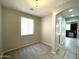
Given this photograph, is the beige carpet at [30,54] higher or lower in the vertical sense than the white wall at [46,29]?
lower

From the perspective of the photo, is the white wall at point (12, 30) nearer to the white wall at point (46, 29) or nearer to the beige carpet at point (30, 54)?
the beige carpet at point (30, 54)

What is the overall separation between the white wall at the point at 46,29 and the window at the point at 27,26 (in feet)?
3.34

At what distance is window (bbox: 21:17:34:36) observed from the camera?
416 centimetres

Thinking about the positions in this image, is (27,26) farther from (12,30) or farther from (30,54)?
(30,54)

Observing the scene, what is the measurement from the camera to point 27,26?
4.59 metres

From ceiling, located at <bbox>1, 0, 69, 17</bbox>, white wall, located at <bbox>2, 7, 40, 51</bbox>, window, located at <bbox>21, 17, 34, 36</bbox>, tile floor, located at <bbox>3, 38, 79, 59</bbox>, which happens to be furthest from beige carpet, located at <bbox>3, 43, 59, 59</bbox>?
ceiling, located at <bbox>1, 0, 69, 17</bbox>

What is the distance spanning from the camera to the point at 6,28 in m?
3.13

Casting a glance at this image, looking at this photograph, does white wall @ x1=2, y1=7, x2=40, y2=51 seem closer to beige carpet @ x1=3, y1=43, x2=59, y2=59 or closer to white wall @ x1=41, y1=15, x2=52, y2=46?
beige carpet @ x1=3, y1=43, x2=59, y2=59

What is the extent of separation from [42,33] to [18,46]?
7.99 ft

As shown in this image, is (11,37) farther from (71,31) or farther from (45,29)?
(71,31)

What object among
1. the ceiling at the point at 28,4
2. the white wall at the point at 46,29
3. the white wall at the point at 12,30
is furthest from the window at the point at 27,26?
the ceiling at the point at 28,4

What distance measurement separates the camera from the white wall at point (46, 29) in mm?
4541

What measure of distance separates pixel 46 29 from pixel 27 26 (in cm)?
162

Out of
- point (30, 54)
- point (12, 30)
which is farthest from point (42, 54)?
point (12, 30)
